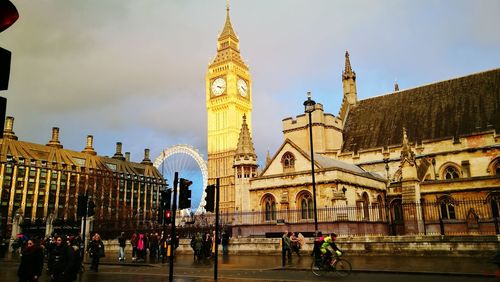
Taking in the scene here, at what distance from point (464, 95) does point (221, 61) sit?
7436 centimetres

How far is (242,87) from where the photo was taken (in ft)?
354

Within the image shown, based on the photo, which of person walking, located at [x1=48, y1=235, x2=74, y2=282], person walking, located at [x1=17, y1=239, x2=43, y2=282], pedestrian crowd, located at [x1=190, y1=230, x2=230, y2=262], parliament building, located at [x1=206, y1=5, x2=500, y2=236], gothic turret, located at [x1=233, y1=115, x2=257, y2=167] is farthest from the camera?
gothic turret, located at [x1=233, y1=115, x2=257, y2=167]

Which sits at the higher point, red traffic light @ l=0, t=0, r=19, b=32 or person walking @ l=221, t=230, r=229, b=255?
red traffic light @ l=0, t=0, r=19, b=32

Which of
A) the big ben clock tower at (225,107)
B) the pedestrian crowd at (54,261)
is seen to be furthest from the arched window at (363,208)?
the big ben clock tower at (225,107)

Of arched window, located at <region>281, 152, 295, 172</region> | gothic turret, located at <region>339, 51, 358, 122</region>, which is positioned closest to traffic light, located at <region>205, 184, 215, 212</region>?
arched window, located at <region>281, 152, 295, 172</region>

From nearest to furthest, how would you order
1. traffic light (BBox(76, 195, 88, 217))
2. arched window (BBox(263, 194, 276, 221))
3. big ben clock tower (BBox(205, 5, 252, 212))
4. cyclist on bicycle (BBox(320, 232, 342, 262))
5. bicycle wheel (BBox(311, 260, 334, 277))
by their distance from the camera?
cyclist on bicycle (BBox(320, 232, 342, 262)) → bicycle wheel (BBox(311, 260, 334, 277)) → traffic light (BBox(76, 195, 88, 217)) → arched window (BBox(263, 194, 276, 221)) → big ben clock tower (BBox(205, 5, 252, 212))

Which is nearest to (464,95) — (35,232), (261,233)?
(261,233)

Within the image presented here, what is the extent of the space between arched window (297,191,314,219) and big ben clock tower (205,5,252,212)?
217 feet

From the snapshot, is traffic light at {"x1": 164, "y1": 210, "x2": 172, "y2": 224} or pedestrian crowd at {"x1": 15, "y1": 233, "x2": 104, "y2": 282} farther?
traffic light at {"x1": 164, "y1": 210, "x2": 172, "y2": 224}

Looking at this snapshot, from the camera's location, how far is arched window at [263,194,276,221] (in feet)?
105

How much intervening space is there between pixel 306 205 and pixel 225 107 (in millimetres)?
74682

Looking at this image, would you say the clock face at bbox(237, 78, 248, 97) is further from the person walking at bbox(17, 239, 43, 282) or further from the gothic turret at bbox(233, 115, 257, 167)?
the person walking at bbox(17, 239, 43, 282)

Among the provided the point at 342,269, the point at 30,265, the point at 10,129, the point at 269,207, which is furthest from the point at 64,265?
the point at 10,129

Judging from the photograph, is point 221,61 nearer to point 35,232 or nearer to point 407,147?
point 35,232
